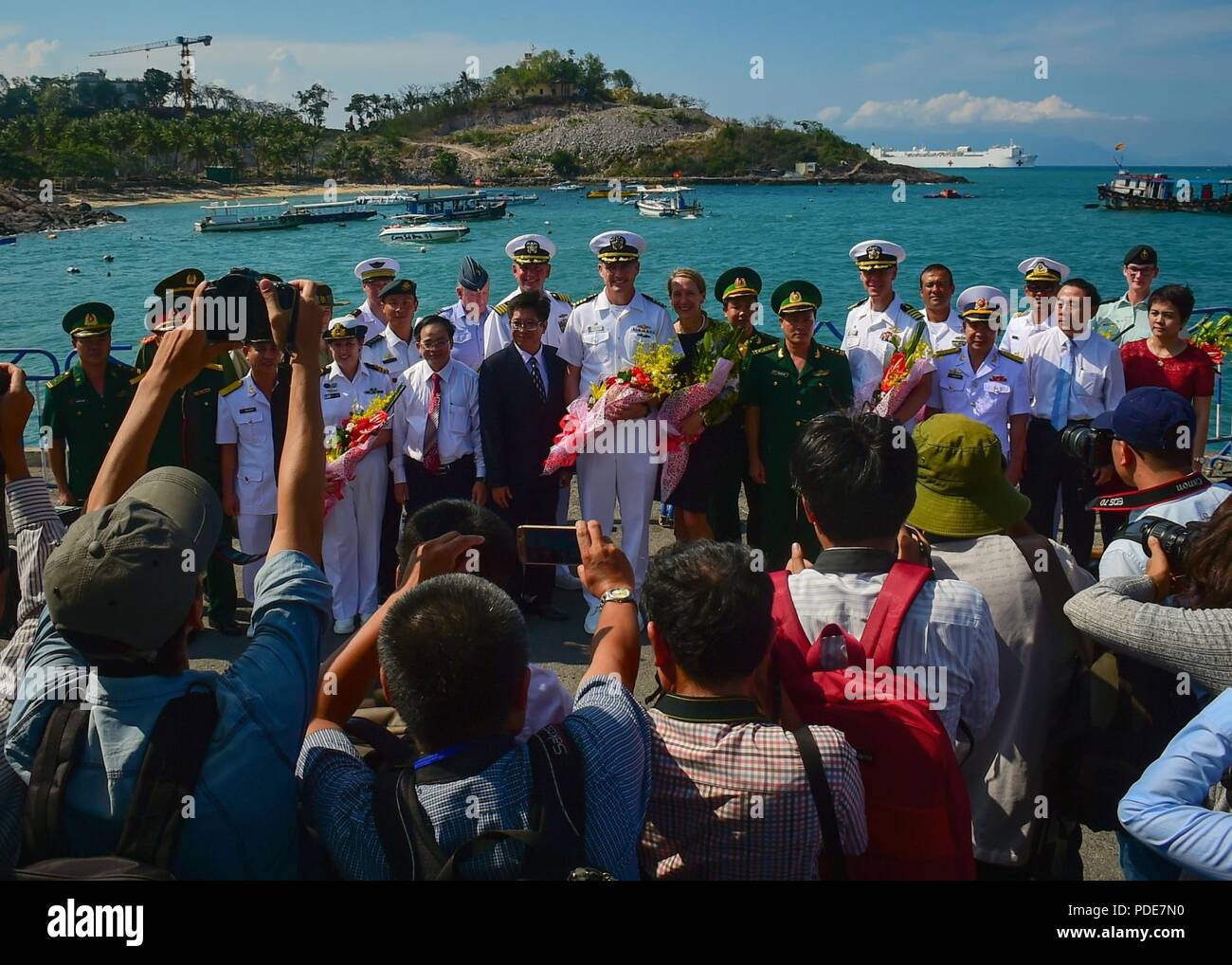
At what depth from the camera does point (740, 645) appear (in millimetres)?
2074

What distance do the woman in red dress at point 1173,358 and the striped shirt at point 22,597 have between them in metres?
5.92

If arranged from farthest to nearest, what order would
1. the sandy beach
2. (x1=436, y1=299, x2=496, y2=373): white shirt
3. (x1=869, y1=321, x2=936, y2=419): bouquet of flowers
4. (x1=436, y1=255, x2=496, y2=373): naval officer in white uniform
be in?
the sandy beach → (x1=436, y1=255, x2=496, y2=373): naval officer in white uniform → (x1=436, y1=299, x2=496, y2=373): white shirt → (x1=869, y1=321, x2=936, y2=419): bouquet of flowers

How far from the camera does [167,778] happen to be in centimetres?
178

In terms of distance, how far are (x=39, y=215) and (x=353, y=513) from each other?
7243 cm

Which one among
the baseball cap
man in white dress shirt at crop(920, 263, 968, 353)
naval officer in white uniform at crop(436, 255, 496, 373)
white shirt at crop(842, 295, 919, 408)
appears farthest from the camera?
naval officer in white uniform at crop(436, 255, 496, 373)

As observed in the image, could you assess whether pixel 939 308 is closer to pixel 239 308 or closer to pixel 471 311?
pixel 471 311

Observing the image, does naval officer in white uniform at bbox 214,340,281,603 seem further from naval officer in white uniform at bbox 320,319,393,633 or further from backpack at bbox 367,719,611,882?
backpack at bbox 367,719,611,882

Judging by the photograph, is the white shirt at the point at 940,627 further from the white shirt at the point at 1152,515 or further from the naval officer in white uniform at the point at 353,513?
the naval officer in white uniform at the point at 353,513

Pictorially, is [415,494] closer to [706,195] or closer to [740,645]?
[740,645]

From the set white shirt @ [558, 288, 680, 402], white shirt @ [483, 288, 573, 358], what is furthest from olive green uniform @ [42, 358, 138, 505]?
white shirt @ [558, 288, 680, 402]

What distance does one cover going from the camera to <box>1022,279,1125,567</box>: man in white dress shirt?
20.9 feet

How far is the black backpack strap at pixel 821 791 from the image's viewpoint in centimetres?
201

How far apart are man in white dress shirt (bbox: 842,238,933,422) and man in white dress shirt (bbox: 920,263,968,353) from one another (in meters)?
0.09

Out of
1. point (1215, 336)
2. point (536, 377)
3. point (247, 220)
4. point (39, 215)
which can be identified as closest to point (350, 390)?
point (536, 377)
